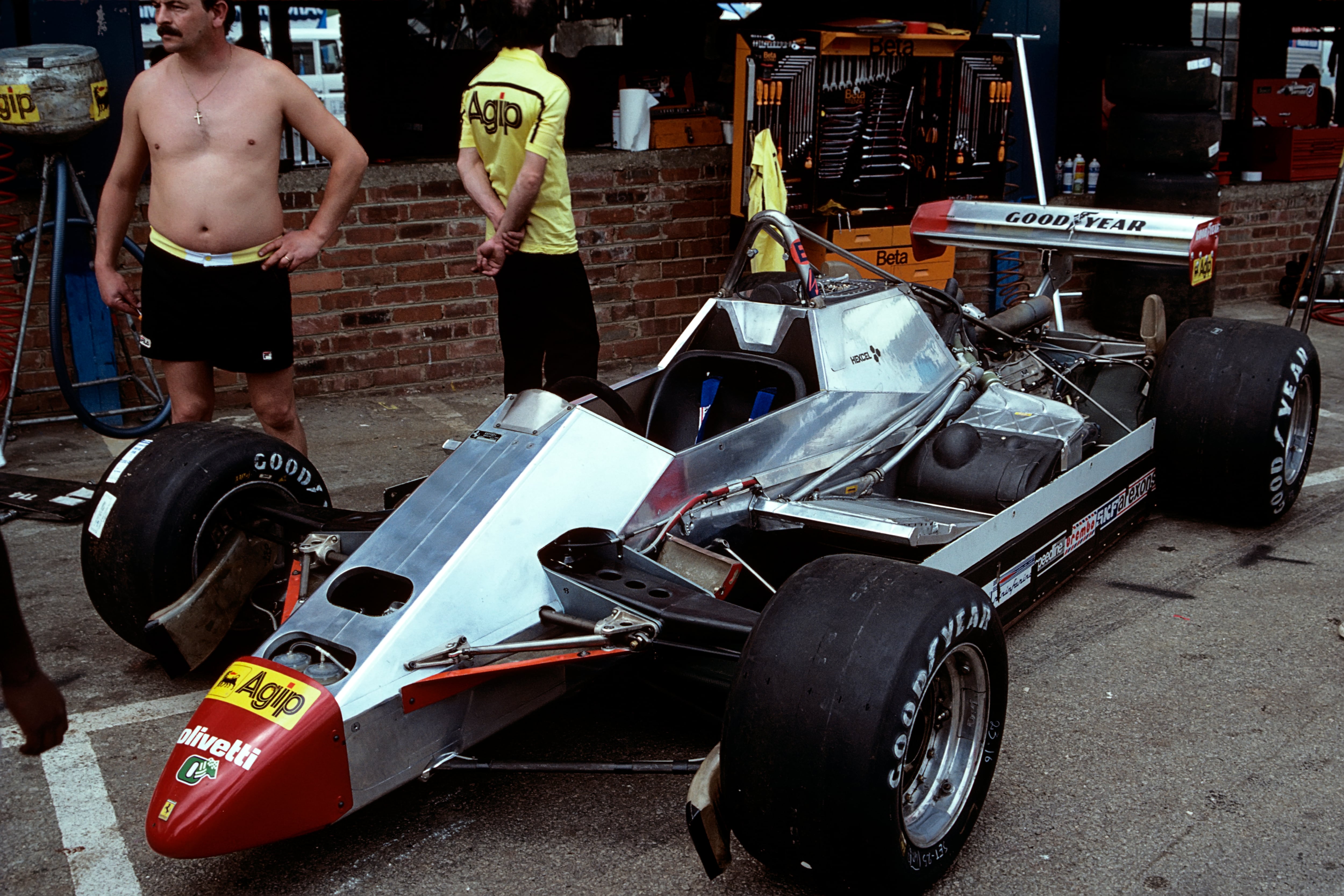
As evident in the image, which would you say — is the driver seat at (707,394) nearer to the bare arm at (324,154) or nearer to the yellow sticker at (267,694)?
the bare arm at (324,154)

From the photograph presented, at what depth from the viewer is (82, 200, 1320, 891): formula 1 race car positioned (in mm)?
2531

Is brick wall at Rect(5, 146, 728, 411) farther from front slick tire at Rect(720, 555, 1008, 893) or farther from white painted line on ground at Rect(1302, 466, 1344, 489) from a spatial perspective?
front slick tire at Rect(720, 555, 1008, 893)

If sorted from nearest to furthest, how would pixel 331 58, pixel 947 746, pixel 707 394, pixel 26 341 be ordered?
pixel 947 746 → pixel 707 394 → pixel 26 341 → pixel 331 58

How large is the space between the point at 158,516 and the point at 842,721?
6.39 ft

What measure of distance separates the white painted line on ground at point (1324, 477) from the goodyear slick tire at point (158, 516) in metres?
4.32

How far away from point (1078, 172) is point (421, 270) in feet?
17.0

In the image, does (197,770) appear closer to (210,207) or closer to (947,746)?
(947,746)

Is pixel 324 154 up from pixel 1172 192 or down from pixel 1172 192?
up

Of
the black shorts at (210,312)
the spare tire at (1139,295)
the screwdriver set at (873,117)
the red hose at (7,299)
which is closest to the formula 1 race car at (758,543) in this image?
the black shorts at (210,312)

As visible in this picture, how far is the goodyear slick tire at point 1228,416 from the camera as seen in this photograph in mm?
4617

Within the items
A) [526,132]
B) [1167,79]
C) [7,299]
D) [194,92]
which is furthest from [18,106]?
[1167,79]

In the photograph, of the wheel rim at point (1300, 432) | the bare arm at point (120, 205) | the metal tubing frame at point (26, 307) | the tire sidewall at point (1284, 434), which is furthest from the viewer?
the metal tubing frame at point (26, 307)

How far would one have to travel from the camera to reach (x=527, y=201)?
489 cm

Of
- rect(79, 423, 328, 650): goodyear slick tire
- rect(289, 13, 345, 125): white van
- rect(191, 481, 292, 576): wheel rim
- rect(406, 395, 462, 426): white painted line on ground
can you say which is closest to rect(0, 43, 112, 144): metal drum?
rect(289, 13, 345, 125): white van
